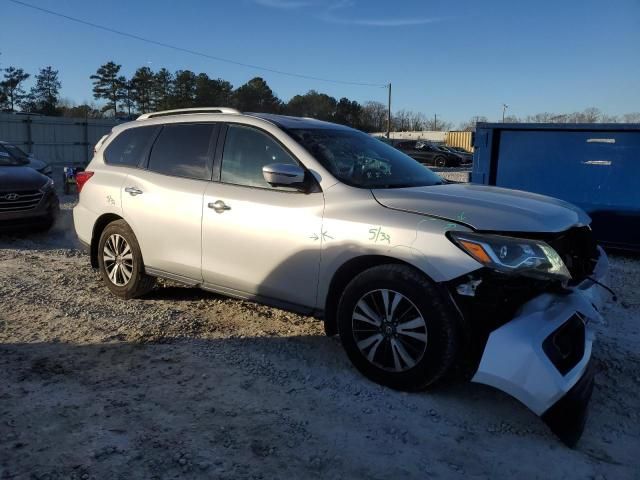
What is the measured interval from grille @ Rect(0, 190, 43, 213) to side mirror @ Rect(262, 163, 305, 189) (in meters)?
5.99

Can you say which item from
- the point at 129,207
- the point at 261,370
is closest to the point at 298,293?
the point at 261,370

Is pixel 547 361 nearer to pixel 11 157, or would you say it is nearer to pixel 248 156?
pixel 248 156

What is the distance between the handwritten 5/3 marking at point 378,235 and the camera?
11.3 feet

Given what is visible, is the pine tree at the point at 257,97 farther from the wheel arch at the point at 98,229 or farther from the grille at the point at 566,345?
the grille at the point at 566,345

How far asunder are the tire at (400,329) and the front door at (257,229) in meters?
0.40

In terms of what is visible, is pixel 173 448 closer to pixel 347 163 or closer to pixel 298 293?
pixel 298 293

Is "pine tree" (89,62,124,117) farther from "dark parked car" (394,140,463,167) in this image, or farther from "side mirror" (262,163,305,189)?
"side mirror" (262,163,305,189)

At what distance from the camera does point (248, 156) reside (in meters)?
4.36

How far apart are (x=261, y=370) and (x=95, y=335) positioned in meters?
1.53

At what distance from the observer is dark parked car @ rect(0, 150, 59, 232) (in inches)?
318

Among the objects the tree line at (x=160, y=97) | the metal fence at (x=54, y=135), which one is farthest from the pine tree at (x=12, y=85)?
the metal fence at (x=54, y=135)

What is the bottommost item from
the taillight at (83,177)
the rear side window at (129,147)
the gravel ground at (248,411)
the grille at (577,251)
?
the gravel ground at (248,411)

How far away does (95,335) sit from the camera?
4406 millimetres

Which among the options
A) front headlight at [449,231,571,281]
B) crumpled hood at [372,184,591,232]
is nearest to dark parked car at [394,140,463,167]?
crumpled hood at [372,184,591,232]
